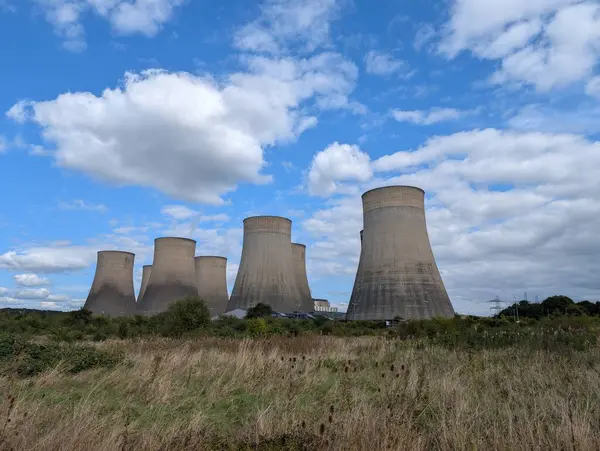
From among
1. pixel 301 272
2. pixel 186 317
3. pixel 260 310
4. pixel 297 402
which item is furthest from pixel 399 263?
pixel 297 402

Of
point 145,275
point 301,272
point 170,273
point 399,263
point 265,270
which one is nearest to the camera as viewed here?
point 399,263

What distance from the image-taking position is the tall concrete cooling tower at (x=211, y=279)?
144 feet

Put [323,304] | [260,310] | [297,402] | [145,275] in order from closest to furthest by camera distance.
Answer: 1. [297,402]
2. [260,310]
3. [145,275]
4. [323,304]

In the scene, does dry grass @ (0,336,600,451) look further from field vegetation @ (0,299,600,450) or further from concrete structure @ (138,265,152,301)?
concrete structure @ (138,265,152,301)

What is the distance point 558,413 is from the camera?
9.68 ft

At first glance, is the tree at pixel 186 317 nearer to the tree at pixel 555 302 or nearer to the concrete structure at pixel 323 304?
the tree at pixel 555 302

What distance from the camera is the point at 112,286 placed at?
124ft

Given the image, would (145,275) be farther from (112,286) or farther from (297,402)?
(297,402)

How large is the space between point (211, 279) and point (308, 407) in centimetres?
4217

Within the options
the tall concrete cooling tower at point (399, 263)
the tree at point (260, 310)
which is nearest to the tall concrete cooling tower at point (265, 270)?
the tree at point (260, 310)

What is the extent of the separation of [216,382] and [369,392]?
1.42 meters

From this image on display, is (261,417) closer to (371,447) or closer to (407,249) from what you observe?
(371,447)

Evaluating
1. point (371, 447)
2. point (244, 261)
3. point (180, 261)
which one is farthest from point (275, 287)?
point (371, 447)

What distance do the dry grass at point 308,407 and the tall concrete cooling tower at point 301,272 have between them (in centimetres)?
3679
